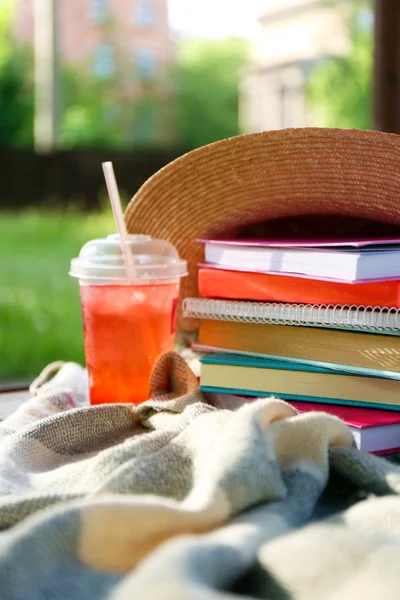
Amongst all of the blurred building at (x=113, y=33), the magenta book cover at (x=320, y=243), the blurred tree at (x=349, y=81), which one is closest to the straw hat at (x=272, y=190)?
the magenta book cover at (x=320, y=243)

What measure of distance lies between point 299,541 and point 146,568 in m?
0.11

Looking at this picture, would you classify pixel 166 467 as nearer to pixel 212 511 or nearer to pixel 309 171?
pixel 212 511

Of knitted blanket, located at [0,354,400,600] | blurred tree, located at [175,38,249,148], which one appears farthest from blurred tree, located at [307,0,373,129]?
knitted blanket, located at [0,354,400,600]

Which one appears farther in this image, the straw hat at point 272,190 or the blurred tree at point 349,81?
the blurred tree at point 349,81

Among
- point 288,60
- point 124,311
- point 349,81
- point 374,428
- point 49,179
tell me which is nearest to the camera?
point 374,428

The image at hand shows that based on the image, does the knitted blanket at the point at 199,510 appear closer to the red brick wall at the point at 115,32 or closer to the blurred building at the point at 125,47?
the blurred building at the point at 125,47

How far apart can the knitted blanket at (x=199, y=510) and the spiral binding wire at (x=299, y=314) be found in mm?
145

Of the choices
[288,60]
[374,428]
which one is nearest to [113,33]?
[288,60]

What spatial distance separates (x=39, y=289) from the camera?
4.79 meters

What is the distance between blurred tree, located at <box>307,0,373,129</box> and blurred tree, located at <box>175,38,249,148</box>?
2242mm

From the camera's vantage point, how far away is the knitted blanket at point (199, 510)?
1.54 ft

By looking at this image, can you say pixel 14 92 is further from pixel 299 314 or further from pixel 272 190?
pixel 299 314

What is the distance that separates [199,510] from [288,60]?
1046 cm

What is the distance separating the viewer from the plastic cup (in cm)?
95
